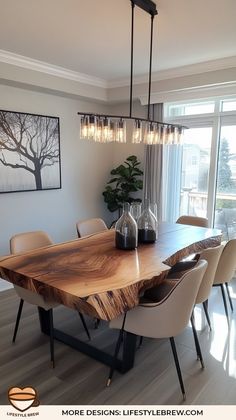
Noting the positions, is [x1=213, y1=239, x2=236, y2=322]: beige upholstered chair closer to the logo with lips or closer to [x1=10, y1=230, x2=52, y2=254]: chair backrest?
[x1=10, y1=230, x2=52, y2=254]: chair backrest

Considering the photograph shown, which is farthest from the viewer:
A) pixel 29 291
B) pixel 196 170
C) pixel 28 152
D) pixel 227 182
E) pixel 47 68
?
pixel 196 170

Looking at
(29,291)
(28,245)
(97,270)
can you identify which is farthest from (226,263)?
(28,245)

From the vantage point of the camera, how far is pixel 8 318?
10.4ft

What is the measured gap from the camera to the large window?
4211 mm

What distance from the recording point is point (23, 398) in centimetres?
197

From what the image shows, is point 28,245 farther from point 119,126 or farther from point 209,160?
point 209,160

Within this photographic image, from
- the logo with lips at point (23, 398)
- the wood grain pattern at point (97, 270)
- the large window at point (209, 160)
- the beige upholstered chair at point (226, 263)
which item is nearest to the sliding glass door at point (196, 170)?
the large window at point (209, 160)

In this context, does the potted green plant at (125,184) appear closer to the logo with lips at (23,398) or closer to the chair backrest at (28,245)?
the chair backrest at (28,245)

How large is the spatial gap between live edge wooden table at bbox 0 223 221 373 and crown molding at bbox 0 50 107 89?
222 cm

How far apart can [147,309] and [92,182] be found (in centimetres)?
337

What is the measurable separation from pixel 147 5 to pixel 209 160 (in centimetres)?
246

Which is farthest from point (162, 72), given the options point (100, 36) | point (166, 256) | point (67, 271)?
point (67, 271)

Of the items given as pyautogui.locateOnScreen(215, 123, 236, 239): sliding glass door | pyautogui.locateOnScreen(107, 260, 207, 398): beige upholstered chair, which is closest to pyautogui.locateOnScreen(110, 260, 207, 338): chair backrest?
pyautogui.locateOnScreen(107, 260, 207, 398): beige upholstered chair

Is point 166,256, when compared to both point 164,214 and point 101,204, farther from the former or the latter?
point 101,204
